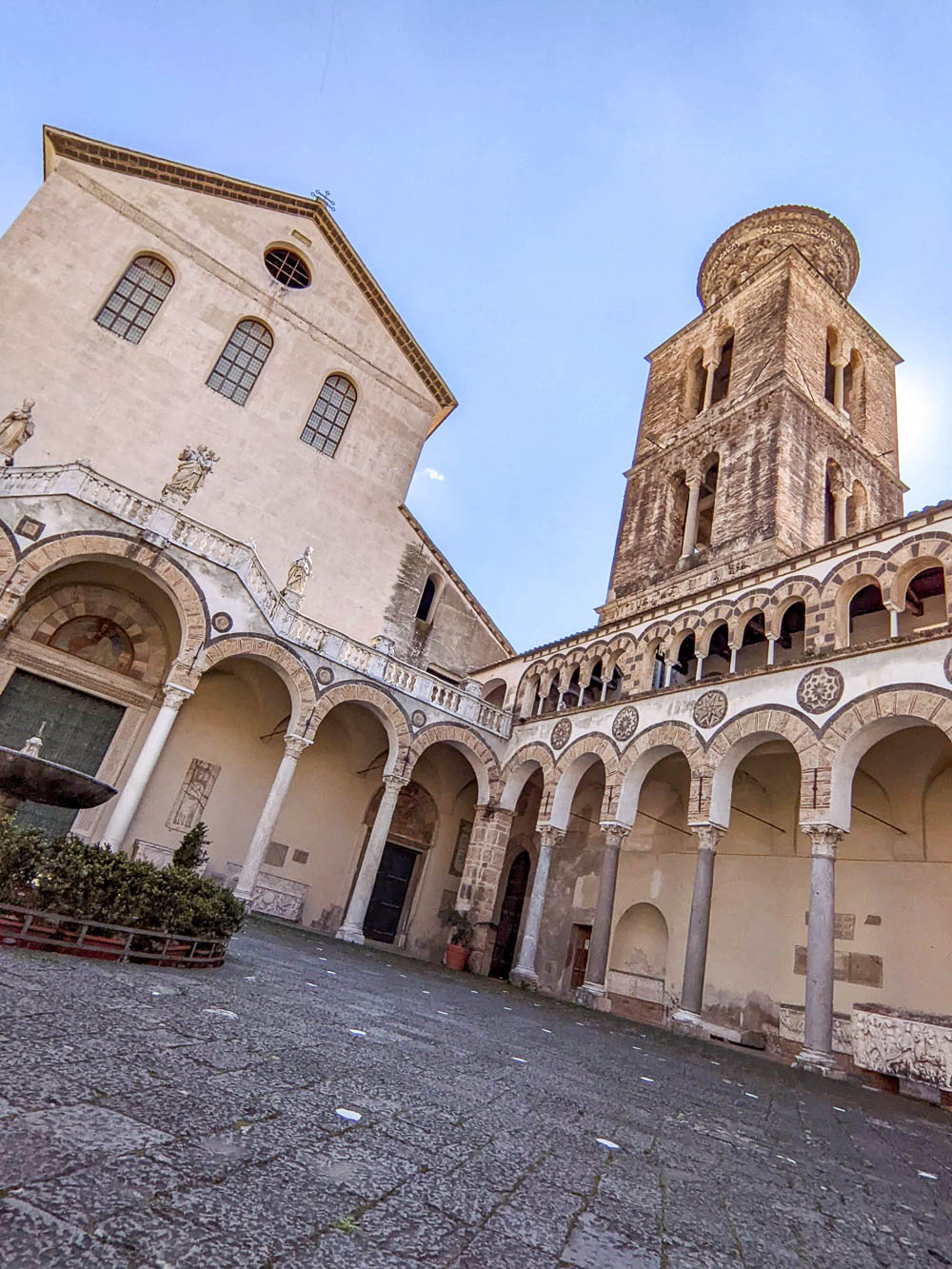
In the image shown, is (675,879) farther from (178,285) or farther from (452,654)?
(178,285)

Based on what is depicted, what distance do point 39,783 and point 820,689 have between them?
10834 millimetres

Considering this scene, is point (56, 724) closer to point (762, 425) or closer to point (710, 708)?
point (710, 708)

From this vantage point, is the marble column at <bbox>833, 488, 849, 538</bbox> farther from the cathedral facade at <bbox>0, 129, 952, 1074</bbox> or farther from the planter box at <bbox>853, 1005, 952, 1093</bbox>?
the planter box at <bbox>853, 1005, 952, 1093</bbox>

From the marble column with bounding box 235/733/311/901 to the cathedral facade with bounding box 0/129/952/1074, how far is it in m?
0.06

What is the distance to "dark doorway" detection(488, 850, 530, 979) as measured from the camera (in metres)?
18.0

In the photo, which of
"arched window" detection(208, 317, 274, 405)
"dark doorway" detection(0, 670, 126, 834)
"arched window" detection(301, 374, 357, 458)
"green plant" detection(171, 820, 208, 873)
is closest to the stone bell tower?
"arched window" detection(301, 374, 357, 458)

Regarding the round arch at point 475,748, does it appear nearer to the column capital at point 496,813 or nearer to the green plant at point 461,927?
the column capital at point 496,813

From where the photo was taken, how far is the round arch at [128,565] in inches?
479

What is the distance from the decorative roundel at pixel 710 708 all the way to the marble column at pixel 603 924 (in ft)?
8.83

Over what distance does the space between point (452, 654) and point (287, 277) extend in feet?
43.4

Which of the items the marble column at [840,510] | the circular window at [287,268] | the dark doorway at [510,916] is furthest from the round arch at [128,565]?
the marble column at [840,510]

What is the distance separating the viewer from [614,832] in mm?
13789

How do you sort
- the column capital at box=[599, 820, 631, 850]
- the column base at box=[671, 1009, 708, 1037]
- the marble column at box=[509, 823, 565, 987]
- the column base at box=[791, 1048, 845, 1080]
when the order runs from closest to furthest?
the column base at box=[791, 1048, 845, 1080], the column base at box=[671, 1009, 708, 1037], the column capital at box=[599, 820, 631, 850], the marble column at box=[509, 823, 565, 987]

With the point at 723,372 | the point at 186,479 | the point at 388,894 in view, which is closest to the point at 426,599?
the point at 388,894
